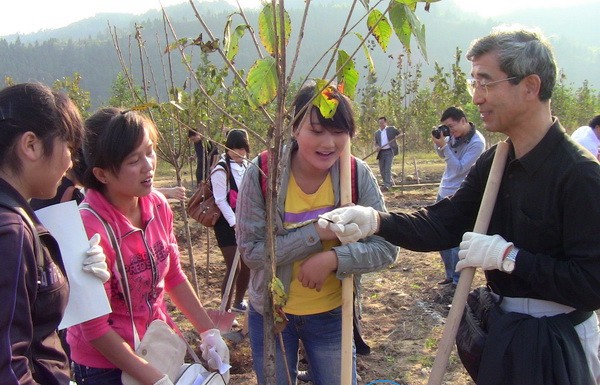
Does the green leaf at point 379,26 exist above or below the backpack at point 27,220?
above

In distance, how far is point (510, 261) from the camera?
1663 millimetres

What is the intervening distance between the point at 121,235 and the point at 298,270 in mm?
714

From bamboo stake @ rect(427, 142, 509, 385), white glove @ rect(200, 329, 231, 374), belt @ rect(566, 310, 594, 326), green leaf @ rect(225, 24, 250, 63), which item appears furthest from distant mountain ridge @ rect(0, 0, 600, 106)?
green leaf @ rect(225, 24, 250, 63)

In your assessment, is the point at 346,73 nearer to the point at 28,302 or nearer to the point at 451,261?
the point at 28,302

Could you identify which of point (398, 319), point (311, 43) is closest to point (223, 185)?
point (398, 319)

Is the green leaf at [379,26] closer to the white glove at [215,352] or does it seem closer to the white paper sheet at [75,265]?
the white paper sheet at [75,265]

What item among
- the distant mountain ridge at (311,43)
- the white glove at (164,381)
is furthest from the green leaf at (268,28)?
the distant mountain ridge at (311,43)

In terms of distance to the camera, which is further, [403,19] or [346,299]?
[346,299]

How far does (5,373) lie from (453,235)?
5.39 ft

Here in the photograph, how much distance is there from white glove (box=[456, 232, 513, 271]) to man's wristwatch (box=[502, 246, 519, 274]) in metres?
0.01

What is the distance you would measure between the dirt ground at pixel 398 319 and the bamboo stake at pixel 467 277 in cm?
193

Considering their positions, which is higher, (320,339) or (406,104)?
(406,104)

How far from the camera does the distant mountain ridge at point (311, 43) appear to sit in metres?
76.9

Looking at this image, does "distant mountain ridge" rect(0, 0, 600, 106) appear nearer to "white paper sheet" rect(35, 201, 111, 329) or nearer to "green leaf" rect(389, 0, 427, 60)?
"green leaf" rect(389, 0, 427, 60)
